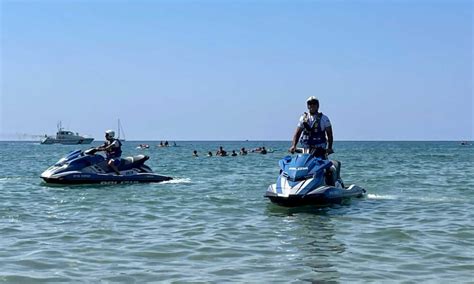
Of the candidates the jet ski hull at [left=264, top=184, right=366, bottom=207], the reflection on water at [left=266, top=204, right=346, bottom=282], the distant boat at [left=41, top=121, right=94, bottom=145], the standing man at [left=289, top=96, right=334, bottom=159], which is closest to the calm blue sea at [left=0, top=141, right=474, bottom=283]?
the reflection on water at [left=266, top=204, right=346, bottom=282]

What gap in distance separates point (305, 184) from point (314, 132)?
4.23 ft

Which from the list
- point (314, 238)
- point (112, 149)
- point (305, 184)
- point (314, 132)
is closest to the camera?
point (314, 238)

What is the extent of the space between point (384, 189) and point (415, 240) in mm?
8916

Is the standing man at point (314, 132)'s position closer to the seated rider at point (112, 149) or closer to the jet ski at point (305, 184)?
the jet ski at point (305, 184)

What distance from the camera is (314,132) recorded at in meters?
12.6

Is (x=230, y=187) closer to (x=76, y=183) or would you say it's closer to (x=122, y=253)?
(x=76, y=183)

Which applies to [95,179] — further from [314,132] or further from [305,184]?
[305,184]

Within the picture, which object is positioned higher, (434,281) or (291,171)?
(291,171)

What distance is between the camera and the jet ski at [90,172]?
58.7ft

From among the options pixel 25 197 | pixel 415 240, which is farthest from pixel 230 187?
pixel 415 240

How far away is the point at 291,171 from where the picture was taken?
12141 mm

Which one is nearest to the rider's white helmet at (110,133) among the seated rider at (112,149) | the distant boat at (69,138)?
the seated rider at (112,149)

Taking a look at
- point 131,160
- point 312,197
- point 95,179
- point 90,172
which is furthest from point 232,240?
point 131,160

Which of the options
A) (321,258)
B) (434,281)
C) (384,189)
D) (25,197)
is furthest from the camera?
(384,189)
